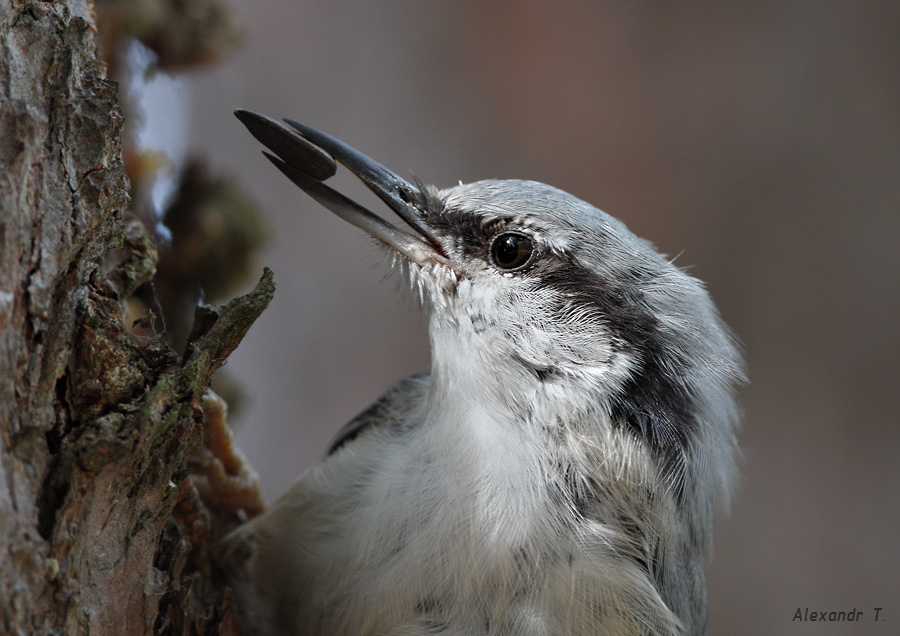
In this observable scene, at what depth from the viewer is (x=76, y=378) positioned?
1.13m

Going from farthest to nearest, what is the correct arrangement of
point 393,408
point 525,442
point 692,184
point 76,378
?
point 692,184 → point 393,408 → point 525,442 → point 76,378

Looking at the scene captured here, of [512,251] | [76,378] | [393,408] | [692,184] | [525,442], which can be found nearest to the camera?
[76,378]

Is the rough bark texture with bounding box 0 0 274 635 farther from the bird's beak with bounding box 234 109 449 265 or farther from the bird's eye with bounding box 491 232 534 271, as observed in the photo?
the bird's eye with bounding box 491 232 534 271

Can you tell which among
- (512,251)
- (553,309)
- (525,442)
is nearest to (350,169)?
(512,251)

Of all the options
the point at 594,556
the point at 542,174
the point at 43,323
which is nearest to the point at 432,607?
the point at 594,556

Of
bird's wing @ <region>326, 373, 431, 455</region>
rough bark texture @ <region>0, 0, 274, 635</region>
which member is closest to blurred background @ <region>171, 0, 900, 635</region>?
bird's wing @ <region>326, 373, 431, 455</region>

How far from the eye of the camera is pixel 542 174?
457 centimetres

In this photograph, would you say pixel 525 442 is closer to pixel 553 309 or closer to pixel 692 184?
pixel 553 309

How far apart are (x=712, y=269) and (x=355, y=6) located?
2728 millimetres

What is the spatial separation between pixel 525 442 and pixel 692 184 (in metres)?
3.19

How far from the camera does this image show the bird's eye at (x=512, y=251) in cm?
163

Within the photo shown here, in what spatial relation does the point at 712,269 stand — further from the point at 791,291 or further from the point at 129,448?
the point at 129,448

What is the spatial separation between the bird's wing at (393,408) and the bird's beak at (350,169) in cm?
38

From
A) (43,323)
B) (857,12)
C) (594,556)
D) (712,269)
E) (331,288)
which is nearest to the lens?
(43,323)
